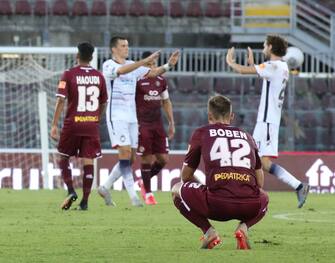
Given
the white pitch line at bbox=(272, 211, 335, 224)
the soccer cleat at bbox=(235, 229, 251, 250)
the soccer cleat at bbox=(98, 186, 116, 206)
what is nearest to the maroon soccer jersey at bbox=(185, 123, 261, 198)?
the soccer cleat at bbox=(235, 229, 251, 250)

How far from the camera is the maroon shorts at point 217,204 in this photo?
8.59m

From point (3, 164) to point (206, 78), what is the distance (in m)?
7.13

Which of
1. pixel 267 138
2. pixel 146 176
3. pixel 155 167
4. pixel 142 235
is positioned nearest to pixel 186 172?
pixel 142 235

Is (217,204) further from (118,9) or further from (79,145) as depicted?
(118,9)

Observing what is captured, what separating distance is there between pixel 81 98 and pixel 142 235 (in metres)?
4.06

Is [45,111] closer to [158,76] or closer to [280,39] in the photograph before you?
[158,76]

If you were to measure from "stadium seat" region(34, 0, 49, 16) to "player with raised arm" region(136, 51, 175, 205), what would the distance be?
51.8 ft

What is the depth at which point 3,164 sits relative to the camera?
2048 cm

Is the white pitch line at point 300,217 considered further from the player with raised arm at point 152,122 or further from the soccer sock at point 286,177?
the player with raised arm at point 152,122

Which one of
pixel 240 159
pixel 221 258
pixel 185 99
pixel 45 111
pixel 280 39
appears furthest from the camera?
pixel 185 99

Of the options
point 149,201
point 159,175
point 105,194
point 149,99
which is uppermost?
point 149,99

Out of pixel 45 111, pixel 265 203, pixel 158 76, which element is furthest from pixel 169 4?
pixel 265 203

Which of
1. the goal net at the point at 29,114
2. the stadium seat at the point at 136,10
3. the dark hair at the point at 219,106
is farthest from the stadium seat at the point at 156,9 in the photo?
the dark hair at the point at 219,106

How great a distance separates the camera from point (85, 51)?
1366 cm
